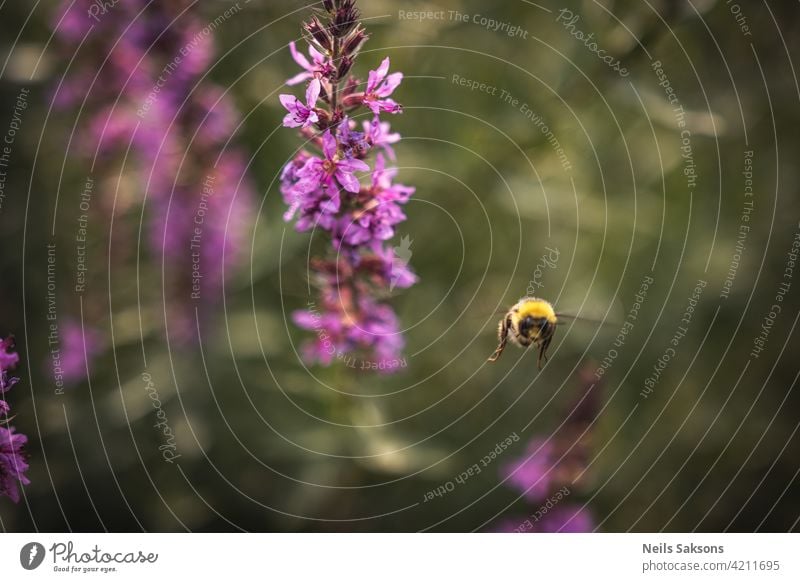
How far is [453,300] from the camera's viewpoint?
4.14m

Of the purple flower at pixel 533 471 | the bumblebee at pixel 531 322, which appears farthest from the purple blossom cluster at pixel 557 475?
the bumblebee at pixel 531 322

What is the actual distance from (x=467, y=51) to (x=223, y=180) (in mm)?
1506

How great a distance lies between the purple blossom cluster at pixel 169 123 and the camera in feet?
10.8

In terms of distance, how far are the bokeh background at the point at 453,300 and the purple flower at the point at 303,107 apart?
5.07ft

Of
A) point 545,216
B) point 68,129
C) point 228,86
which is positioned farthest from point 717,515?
point 68,129

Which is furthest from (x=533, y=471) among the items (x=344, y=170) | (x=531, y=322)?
(x=344, y=170)

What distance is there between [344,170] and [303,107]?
22cm

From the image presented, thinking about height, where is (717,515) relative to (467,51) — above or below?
below

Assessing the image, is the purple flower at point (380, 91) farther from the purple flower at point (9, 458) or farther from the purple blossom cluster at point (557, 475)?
the purple blossom cluster at point (557, 475)

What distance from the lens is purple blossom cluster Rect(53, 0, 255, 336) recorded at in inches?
129

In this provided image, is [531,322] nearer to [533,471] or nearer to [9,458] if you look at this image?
[533,471]

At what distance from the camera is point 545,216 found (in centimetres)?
373
